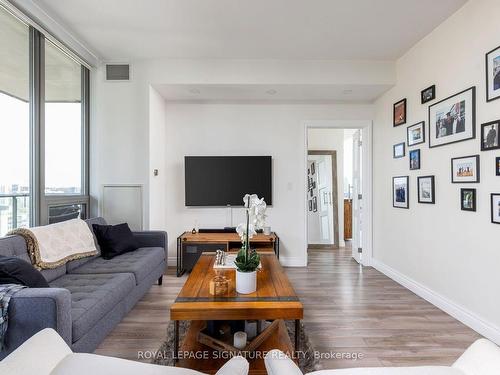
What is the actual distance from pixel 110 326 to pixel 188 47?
3.04 metres

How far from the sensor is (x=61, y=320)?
148 centimetres

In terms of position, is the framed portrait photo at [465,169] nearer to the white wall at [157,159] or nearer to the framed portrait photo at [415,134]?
the framed portrait photo at [415,134]

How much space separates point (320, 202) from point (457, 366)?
4.62m

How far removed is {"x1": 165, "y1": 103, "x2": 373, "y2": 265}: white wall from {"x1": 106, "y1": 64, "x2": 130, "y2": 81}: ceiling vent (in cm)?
75

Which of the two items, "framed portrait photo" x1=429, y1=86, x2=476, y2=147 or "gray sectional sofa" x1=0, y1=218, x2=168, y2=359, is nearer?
"gray sectional sofa" x1=0, y1=218, x2=168, y2=359

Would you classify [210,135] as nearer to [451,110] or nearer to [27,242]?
[27,242]

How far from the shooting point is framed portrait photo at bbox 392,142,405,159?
11.5 ft

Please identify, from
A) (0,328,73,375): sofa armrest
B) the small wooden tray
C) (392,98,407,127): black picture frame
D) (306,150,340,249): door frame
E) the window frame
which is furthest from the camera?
(306,150,340,249): door frame

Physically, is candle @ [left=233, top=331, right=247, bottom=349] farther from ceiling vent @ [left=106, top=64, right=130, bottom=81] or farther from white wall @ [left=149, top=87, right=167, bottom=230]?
ceiling vent @ [left=106, top=64, right=130, bottom=81]

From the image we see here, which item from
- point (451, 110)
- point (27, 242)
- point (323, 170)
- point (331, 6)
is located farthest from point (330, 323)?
point (323, 170)

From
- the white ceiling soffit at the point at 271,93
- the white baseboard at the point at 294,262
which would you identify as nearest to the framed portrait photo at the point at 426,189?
the white ceiling soffit at the point at 271,93

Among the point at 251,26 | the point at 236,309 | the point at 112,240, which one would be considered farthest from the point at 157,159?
the point at 236,309

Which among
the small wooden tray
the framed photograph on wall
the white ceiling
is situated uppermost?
the white ceiling

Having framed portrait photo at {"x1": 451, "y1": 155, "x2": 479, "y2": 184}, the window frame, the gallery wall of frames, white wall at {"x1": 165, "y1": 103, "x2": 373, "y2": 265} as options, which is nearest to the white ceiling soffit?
white wall at {"x1": 165, "y1": 103, "x2": 373, "y2": 265}
